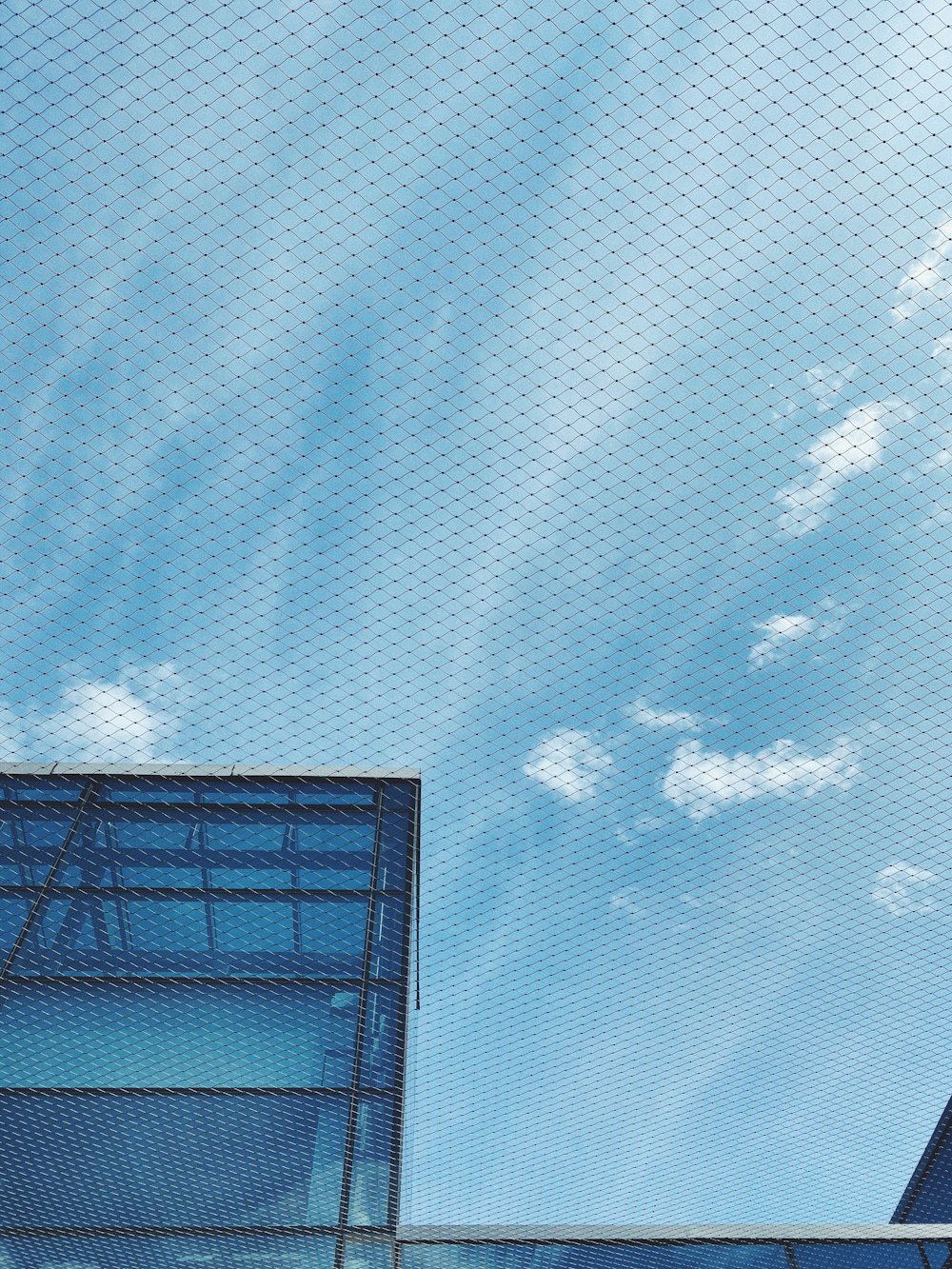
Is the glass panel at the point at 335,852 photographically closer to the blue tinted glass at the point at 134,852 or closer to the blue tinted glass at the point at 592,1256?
the blue tinted glass at the point at 134,852

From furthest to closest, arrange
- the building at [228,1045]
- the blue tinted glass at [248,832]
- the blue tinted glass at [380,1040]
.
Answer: the blue tinted glass at [248,832], the blue tinted glass at [380,1040], the building at [228,1045]

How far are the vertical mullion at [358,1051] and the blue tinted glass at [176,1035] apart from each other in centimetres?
5

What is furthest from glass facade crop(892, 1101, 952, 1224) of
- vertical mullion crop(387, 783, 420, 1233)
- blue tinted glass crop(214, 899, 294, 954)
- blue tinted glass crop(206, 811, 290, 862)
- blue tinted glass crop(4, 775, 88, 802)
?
blue tinted glass crop(4, 775, 88, 802)

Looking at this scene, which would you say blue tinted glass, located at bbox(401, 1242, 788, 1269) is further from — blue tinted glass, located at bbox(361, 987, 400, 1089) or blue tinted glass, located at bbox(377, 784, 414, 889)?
blue tinted glass, located at bbox(377, 784, 414, 889)

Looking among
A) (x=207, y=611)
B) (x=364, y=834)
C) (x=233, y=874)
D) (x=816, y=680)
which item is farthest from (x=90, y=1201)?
(x=816, y=680)

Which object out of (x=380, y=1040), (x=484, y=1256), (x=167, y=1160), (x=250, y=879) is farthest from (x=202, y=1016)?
(x=484, y=1256)

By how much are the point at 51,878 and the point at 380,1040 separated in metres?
2.59

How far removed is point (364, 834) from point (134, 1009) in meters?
1.92

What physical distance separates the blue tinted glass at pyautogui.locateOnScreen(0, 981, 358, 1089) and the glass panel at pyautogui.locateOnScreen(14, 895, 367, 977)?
0.42ft

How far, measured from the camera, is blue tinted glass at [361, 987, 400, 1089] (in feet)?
16.5

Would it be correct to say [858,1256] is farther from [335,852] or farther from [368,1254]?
[335,852]

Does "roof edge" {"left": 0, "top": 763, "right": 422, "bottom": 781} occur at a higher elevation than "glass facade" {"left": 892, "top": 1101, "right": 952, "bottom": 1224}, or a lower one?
higher

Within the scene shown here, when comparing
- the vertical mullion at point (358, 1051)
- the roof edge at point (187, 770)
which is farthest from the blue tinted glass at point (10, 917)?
the vertical mullion at point (358, 1051)

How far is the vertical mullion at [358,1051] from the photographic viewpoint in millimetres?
4363
